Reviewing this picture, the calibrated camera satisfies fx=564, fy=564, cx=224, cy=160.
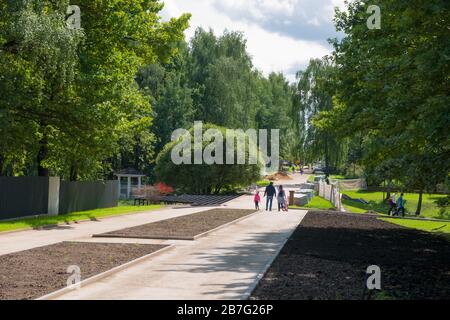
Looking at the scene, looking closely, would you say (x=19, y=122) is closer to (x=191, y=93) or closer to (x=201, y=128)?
(x=201, y=128)

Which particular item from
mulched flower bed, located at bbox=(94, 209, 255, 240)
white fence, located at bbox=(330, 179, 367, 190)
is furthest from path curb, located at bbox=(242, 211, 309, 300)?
white fence, located at bbox=(330, 179, 367, 190)

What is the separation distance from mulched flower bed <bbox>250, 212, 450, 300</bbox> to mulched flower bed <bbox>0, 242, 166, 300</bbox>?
145 inches

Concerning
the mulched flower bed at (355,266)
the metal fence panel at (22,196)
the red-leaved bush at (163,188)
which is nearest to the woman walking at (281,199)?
the mulched flower bed at (355,266)

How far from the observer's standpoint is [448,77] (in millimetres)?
15461

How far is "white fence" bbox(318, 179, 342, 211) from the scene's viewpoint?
136ft

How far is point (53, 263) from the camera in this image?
43.3 ft

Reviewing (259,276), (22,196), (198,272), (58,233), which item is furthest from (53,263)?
(22,196)

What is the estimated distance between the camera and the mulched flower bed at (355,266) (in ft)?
34.2

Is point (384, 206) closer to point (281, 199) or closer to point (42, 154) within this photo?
point (281, 199)

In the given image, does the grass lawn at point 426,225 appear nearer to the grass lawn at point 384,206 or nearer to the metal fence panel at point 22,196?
the grass lawn at point 384,206

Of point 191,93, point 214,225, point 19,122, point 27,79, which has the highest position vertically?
point 191,93

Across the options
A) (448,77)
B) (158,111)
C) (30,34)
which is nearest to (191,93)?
(158,111)

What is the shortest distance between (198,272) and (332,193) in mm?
35954
